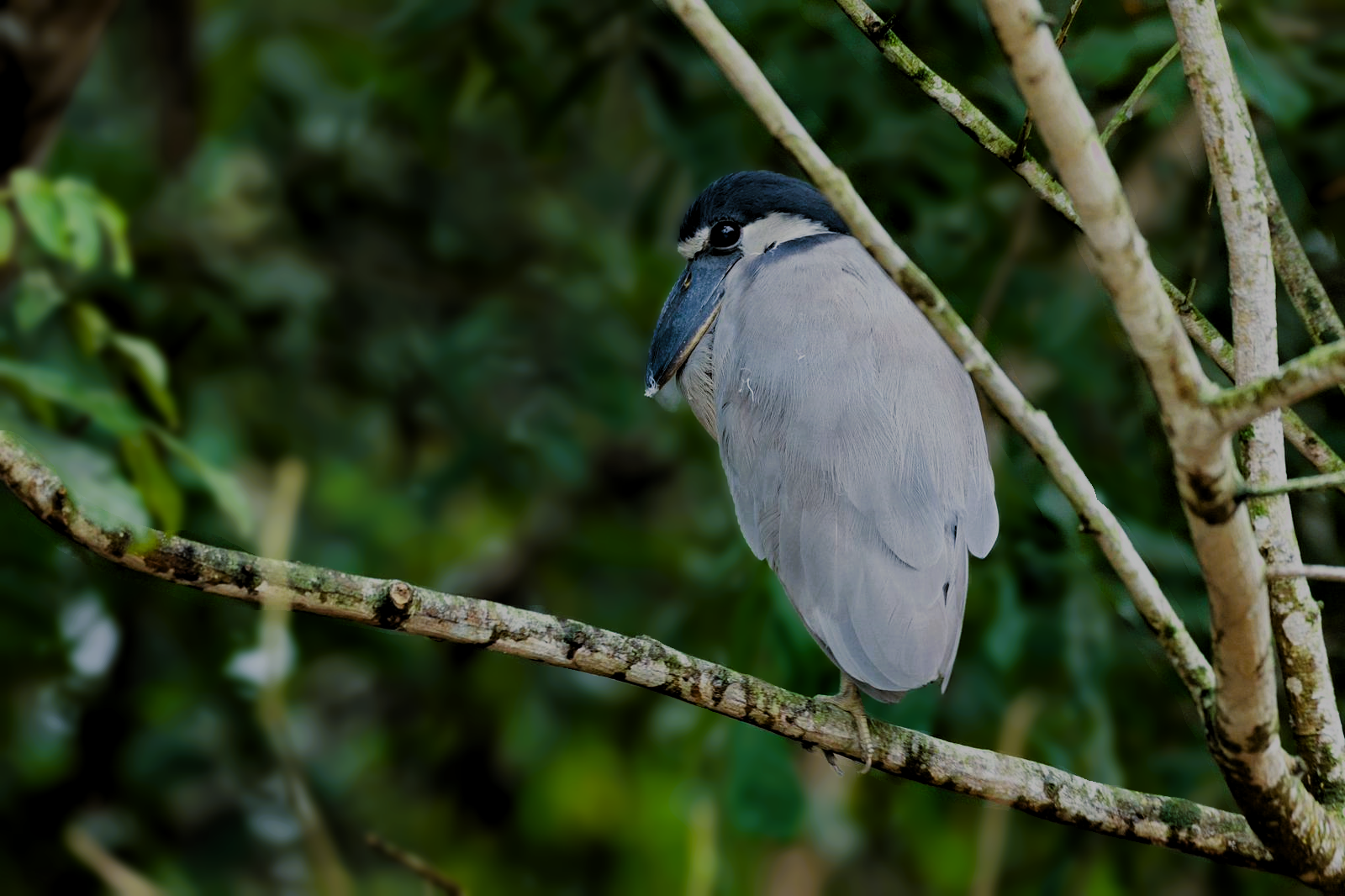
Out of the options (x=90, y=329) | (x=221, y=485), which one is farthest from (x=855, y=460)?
(x=90, y=329)

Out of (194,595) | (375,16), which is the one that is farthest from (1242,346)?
(375,16)

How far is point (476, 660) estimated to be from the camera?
355cm

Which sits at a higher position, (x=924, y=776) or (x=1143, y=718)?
(x=924, y=776)

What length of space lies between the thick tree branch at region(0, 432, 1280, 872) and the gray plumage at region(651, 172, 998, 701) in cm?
16

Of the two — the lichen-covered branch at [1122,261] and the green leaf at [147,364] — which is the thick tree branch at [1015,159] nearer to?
the lichen-covered branch at [1122,261]

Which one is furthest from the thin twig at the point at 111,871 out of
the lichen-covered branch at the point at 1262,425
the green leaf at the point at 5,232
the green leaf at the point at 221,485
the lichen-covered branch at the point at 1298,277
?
the lichen-covered branch at the point at 1298,277

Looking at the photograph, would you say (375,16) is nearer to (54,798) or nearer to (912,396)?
(54,798)

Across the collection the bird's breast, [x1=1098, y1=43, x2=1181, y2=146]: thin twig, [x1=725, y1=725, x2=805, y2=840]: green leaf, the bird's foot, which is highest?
[x1=1098, y1=43, x2=1181, y2=146]: thin twig

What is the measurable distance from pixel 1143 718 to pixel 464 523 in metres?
2.05

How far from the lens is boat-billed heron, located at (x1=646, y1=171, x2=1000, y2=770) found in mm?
1646

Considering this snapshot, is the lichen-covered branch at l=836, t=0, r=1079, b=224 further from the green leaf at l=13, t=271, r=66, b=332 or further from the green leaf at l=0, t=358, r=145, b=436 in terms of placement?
the green leaf at l=13, t=271, r=66, b=332

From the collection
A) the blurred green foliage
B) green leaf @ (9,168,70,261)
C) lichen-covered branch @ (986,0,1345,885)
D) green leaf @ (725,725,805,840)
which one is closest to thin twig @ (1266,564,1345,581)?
lichen-covered branch @ (986,0,1345,885)

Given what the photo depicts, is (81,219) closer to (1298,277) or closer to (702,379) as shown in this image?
(702,379)

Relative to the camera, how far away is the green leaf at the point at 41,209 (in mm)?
2016
